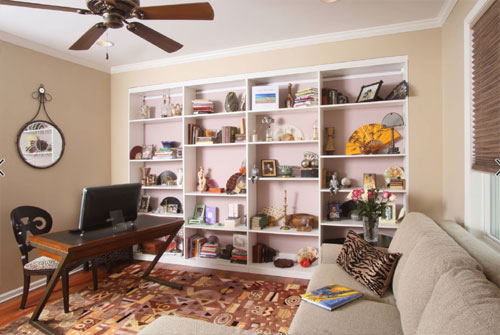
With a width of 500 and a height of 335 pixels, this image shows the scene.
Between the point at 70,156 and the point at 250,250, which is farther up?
the point at 70,156

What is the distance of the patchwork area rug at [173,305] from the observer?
251 cm

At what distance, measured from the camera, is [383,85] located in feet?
11.1

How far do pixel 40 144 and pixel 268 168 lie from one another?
2669 mm

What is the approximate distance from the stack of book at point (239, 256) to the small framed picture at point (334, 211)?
1.11m

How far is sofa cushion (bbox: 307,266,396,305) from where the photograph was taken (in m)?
1.94

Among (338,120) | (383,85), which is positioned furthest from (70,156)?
(383,85)

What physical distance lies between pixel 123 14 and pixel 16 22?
1.90 m

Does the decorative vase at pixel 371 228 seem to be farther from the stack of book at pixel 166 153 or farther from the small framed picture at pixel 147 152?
the small framed picture at pixel 147 152

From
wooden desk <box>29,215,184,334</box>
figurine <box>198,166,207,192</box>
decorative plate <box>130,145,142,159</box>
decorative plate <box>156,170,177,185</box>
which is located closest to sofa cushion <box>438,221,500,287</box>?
wooden desk <box>29,215,184,334</box>

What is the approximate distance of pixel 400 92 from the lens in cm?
310

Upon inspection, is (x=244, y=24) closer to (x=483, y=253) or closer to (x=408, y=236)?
(x=408, y=236)

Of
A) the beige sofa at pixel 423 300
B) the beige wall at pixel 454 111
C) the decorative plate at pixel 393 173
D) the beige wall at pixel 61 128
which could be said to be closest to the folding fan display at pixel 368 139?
the decorative plate at pixel 393 173

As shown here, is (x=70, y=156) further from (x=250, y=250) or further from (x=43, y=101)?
(x=250, y=250)

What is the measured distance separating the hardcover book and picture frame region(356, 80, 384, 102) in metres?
2.07
